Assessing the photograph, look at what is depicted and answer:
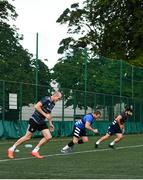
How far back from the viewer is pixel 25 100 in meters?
34.6

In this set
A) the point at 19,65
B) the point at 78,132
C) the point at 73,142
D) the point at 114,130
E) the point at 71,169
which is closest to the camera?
the point at 71,169

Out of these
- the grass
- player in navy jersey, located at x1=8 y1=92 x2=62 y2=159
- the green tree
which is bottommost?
the grass

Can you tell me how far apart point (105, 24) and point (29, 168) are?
51.9 metres

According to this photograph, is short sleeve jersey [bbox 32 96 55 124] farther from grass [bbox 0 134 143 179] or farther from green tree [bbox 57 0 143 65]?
green tree [bbox 57 0 143 65]

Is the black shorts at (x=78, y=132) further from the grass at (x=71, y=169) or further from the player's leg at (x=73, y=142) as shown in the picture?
the grass at (x=71, y=169)

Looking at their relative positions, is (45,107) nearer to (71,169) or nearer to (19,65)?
(71,169)

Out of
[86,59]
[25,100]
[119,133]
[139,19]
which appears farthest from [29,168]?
[139,19]

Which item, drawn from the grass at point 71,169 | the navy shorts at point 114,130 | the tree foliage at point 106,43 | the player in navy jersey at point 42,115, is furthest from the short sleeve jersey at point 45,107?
the tree foliage at point 106,43

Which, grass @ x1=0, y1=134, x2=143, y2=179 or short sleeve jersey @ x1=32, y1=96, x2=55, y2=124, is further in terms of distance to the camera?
short sleeve jersey @ x1=32, y1=96, x2=55, y2=124

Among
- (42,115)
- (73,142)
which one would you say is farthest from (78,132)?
(42,115)

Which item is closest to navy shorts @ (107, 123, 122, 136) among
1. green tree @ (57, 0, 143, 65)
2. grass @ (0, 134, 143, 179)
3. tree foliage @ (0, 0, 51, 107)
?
grass @ (0, 134, 143, 179)

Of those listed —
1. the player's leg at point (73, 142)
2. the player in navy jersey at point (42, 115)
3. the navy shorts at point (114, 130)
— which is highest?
→ the player in navy jersey at point (42, 115)

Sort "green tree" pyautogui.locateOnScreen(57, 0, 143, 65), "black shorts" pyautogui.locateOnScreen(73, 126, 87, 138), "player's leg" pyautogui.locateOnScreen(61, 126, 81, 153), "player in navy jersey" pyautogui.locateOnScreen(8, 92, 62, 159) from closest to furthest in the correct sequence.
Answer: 1. "player in navy jersey" pyautogui.locateOnScreen(8, 92, 62, 159)
2. "player's leg" pyautogui.locateOnScreen(61, 126, 81, 153)
3. "black shorts" pyautogui.locateOnScreen(73, 126, 87, 138)
4. "green tree" pyautogui.locateOnScreen(57, 0, 143, 65)

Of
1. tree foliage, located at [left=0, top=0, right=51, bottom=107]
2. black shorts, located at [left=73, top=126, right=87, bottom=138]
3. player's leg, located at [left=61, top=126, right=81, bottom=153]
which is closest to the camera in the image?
player's leg, located at [left=61, top=126, right=81, bottom=153]
